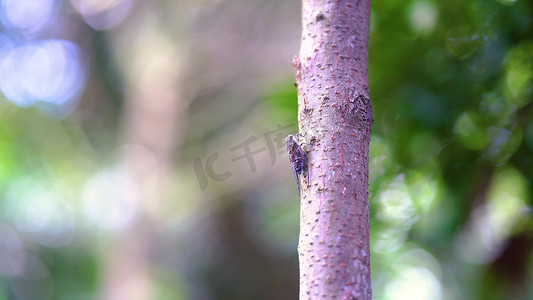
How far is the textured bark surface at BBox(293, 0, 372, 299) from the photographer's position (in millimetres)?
529

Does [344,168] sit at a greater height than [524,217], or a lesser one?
lesser

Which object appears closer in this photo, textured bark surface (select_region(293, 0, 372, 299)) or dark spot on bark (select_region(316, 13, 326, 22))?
textured bark surface (select_region(293, 0, 372, 299))

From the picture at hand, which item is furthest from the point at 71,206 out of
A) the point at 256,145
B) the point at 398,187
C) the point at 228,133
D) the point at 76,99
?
the point at 398,187

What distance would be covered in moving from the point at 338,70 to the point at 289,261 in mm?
3501

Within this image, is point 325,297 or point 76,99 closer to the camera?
point 325,297

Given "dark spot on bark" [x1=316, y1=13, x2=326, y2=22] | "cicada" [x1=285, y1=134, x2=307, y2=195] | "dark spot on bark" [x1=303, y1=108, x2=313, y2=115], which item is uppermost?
"dark spot on bark" [x1=316, y1=13, x2=326, y2=22]

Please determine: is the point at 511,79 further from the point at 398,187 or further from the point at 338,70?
the point at 338,70

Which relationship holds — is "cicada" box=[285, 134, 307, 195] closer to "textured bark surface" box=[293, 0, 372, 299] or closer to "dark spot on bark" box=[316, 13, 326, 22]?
"textured bark surface" box=[293, 0, 372, 299]

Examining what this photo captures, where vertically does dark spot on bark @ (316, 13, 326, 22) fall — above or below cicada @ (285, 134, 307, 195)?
above

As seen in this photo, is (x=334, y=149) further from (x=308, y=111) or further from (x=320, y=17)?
(x=320, y=17)

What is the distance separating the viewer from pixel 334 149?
1.92ft

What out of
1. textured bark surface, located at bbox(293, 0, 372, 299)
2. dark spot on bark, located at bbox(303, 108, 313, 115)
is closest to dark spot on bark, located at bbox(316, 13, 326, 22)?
textured bark surface, located at bbox(293, 0, 372, 299)

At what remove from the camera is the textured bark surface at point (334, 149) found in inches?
20.8

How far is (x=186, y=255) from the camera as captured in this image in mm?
3684
